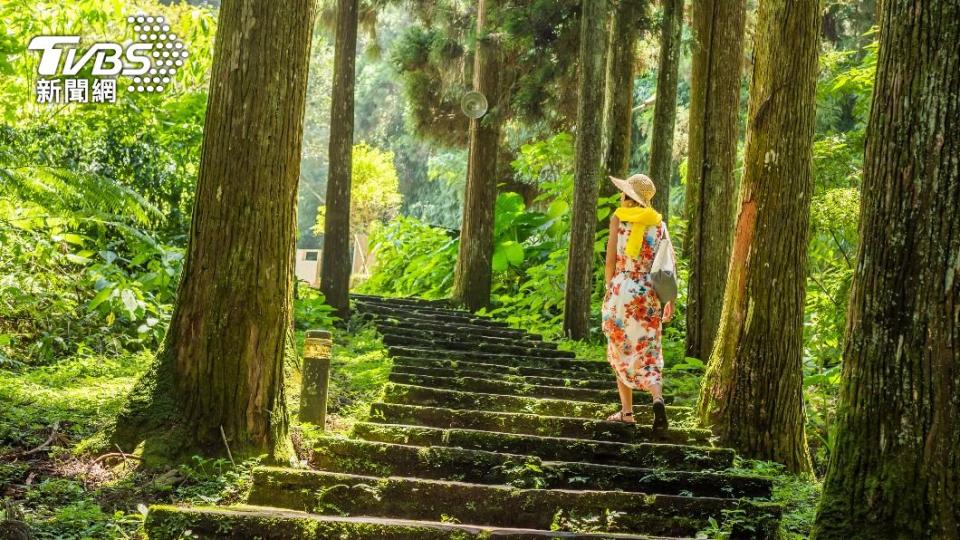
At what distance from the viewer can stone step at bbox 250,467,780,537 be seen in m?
5.45

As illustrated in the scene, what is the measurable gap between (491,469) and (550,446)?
74 cm

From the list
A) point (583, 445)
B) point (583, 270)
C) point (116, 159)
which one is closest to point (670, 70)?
point (583, 270)

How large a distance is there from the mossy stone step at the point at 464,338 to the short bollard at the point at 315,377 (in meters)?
4.55

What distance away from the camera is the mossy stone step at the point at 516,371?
946 cm

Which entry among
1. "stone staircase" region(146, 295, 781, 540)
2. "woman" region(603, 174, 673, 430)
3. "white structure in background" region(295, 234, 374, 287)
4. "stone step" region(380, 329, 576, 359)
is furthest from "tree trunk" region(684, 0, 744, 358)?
"white structure in background" region(295, 234, 374, 287)

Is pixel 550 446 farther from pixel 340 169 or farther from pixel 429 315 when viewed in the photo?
pixel 429 315

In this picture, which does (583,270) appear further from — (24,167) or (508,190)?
(508,190)

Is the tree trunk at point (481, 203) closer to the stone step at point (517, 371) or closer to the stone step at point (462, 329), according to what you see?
the stone step at point (462, 329)

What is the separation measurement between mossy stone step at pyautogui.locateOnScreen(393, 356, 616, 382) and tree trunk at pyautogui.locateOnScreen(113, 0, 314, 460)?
334 cm

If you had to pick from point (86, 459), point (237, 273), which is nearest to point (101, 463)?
point (86, 459)

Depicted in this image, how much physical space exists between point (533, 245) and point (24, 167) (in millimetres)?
10490

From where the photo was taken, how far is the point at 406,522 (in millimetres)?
5008

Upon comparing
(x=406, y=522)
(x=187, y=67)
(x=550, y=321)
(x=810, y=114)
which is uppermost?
(x=187, y=67)

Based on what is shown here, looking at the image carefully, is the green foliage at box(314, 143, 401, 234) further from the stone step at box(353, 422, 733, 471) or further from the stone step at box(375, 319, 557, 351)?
the stone step at box(353, 422, 733, 471)
